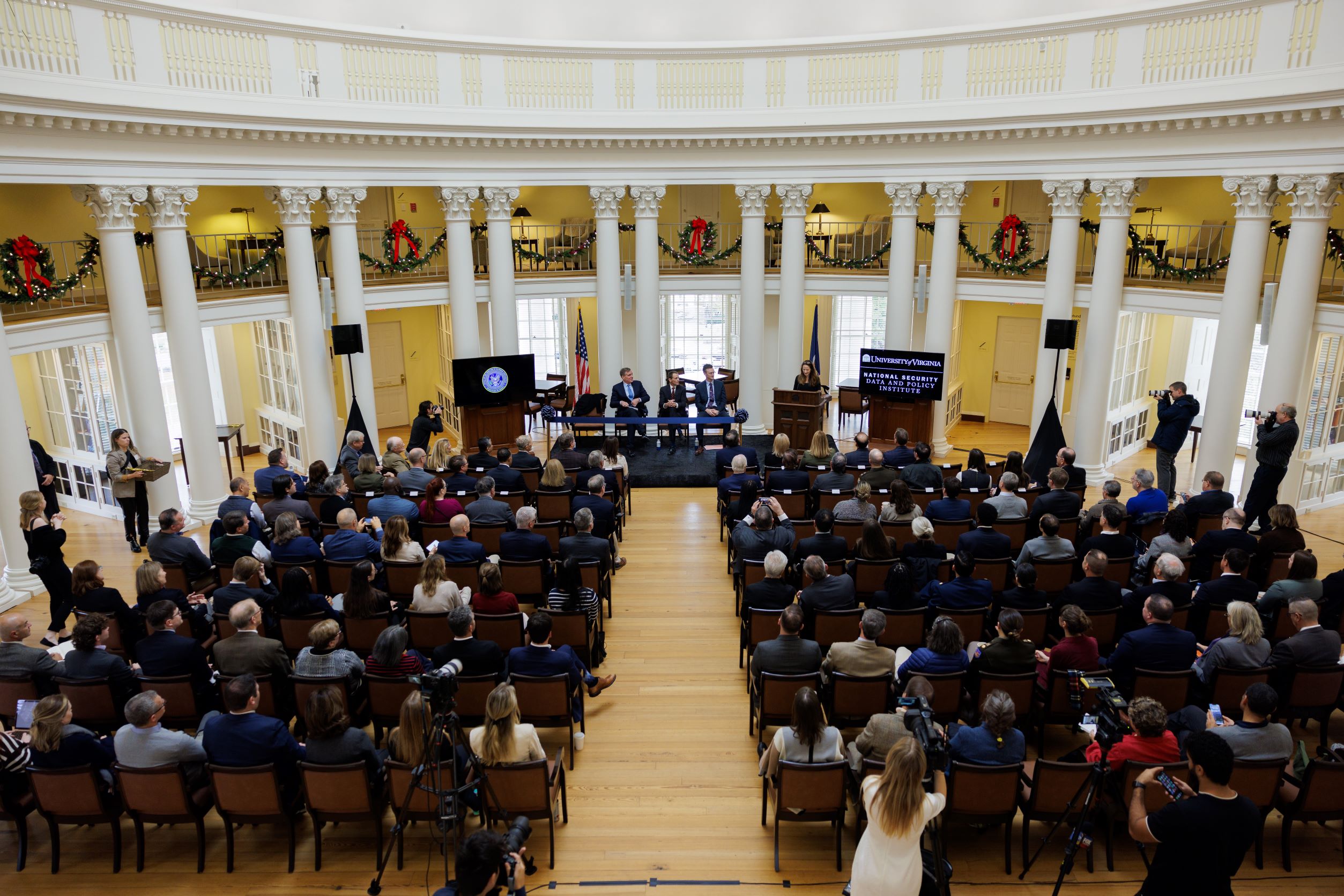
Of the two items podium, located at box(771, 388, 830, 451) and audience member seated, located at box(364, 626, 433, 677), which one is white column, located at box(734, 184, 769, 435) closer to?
podium, located at box(771, 388, 830, 451)

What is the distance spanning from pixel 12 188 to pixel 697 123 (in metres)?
10.8

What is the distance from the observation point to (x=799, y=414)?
15.6 m

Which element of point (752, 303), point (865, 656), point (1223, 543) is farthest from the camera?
point (752, 303)

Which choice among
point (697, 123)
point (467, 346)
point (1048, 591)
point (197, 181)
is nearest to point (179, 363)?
point (197, 181)

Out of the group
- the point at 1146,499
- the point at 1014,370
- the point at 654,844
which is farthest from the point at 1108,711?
the point at 1014,370

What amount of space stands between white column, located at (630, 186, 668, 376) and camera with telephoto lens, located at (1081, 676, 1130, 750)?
12.3 meters

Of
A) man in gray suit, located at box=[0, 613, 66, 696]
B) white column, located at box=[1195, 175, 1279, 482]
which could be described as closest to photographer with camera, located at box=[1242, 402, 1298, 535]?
white column, located at box=[1195, 175, 1279, 482]

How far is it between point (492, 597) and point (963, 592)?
4111 mm

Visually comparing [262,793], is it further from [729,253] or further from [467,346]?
[729,253]

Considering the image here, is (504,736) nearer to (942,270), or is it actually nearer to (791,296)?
(791,296)

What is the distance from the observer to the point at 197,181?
13.3 meters

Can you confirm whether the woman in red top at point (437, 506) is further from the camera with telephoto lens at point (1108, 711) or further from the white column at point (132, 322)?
the camera with telephoto lens at point (1108, 711)

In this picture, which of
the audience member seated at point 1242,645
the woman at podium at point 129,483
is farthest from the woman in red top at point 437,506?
the audience member seated at point 1242,645

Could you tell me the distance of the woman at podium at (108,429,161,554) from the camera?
1198cm
